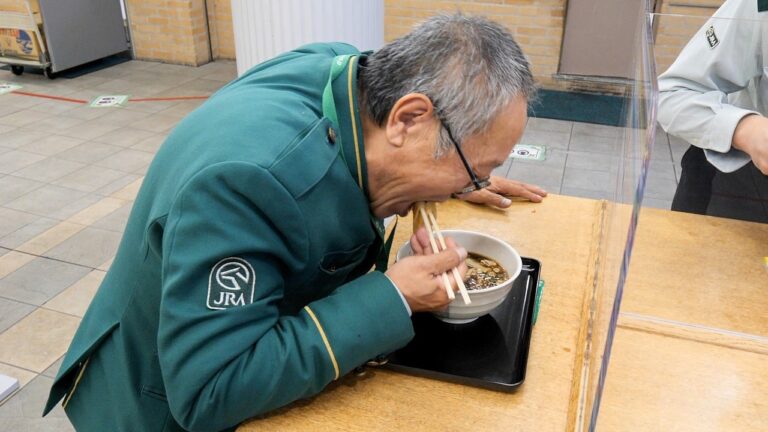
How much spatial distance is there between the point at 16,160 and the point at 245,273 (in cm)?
370

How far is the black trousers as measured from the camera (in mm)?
1555

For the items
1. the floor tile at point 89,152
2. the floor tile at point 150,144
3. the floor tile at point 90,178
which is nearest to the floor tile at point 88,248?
the floor tile at point 90,178

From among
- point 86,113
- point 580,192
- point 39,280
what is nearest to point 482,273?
point 39,280

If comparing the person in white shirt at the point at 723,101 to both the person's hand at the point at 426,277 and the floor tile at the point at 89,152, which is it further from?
the floor tile at the point at 89,152

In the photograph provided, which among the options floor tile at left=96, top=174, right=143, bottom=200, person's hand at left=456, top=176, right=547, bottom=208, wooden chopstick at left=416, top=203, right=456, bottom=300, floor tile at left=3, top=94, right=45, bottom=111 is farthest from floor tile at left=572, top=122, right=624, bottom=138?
floor tile at left=3, top=94, right=45, bottom=111

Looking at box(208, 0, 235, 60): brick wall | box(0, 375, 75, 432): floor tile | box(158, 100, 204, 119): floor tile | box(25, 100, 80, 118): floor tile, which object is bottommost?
box(0, 375, 75, 432): floor tile

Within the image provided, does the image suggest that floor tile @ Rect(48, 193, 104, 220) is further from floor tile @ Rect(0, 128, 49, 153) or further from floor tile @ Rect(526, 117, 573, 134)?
floor tile @ Rect(526, 117, 573, 134)

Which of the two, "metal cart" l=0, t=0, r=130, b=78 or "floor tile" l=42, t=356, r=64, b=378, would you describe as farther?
Result: "metal cart" l=0, t=0, r=130, b=78

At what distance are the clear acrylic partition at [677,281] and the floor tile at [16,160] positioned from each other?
11.8 ft

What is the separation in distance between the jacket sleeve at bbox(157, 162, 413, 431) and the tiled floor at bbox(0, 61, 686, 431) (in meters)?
0.83

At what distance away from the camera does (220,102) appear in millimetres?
998

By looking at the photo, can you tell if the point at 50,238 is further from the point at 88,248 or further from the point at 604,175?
the point at 604,175

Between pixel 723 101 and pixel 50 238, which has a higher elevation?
pixel 723 101

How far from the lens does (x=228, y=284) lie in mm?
813
